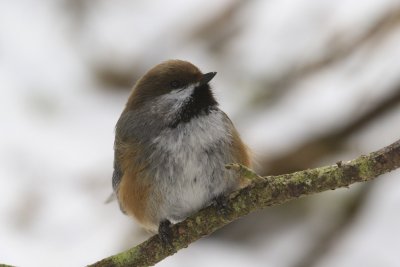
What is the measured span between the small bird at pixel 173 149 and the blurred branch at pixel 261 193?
0.48 feet

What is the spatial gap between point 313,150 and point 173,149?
1841mm

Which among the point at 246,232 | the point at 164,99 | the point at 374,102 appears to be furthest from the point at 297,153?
the point at 164,99

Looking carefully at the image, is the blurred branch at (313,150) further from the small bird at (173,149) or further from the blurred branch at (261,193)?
the blurred branch at (261,193)

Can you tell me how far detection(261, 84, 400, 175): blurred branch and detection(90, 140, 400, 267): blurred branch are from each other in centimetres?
180

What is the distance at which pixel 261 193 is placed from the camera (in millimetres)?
3393

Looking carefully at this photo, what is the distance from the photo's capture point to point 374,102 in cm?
534

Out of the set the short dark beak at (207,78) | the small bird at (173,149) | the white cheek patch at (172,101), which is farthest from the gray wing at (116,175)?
the short dark beak at (207,78)

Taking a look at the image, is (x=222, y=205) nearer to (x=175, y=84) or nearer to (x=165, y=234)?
(x=165, y=234)

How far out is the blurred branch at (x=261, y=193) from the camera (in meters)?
Result: 3.09

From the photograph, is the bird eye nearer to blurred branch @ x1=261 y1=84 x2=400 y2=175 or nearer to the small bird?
the small bird

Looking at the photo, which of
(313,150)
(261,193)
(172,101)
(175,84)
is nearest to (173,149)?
(172,101)

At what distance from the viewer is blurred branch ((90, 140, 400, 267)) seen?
3086mm

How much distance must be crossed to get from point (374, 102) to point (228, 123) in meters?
1.61

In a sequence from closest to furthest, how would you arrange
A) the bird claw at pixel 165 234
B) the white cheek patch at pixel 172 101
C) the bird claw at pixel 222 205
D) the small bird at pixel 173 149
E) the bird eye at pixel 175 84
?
the bird claw at pixel 222 205 < the bird claw at pixel 165 234 < the small bird at pixel 173 149 < the white cheek patch at pixel 172 101 < the bird eye at pixel 175 84
